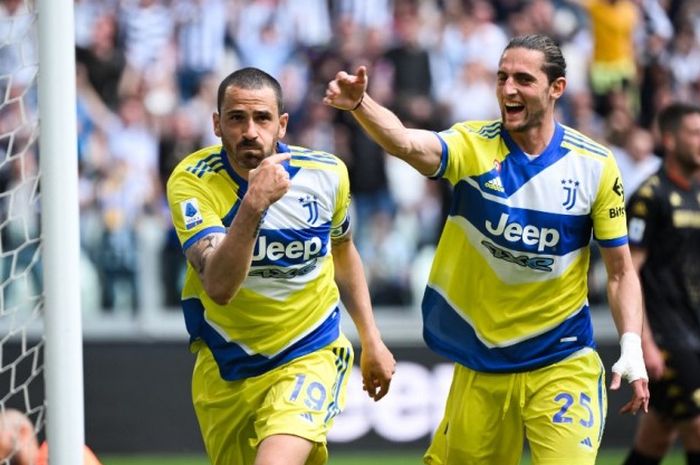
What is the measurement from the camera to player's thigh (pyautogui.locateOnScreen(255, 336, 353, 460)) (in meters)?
6.09

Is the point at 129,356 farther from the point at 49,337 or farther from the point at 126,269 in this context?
the point at 49,337

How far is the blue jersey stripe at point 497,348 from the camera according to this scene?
263 inches

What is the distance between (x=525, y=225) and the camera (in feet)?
21.5

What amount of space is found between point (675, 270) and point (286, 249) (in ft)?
11.8

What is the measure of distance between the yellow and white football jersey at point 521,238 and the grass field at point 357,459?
4541 mm

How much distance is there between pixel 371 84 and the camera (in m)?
14.2

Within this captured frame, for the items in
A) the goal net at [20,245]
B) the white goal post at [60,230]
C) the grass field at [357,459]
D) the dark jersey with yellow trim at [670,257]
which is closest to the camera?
the white goal post at [60,230]

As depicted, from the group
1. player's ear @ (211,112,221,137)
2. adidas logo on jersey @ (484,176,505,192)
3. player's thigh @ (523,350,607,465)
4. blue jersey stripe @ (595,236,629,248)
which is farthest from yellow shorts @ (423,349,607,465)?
player's ear @ (211,112,221,137)

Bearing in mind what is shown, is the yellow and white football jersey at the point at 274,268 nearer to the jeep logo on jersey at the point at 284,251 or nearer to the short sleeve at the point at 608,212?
the jeep logo on jersey at the point at 284,251

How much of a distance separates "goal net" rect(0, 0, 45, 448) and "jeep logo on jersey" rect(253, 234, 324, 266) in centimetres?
97

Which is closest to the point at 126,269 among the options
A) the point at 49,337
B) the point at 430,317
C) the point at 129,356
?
the point at 129,356

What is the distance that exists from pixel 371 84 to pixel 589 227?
768 centimetres

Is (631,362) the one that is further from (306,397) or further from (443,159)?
(306,397)

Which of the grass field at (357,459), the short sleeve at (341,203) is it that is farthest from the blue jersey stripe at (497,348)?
the grass field at (357,459)
